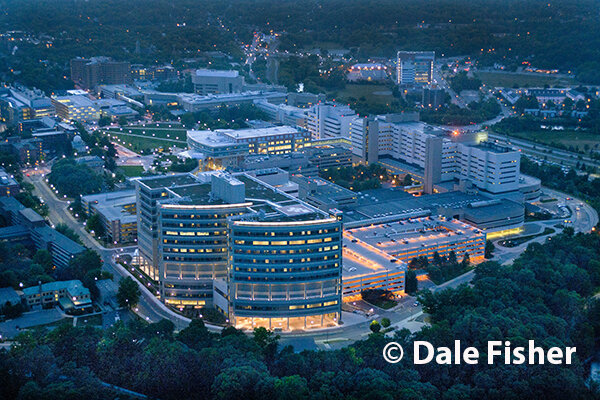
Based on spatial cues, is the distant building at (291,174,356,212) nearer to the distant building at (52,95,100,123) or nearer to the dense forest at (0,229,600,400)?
the dense forest at (0,229,600,400)

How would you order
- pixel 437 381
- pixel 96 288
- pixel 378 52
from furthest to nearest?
1. pixel 378 52
2. pixel 96 288
3. pixel 437 381

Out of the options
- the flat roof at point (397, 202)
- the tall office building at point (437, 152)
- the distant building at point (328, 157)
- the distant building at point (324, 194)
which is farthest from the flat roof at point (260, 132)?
the flat roof at point (397, 202)

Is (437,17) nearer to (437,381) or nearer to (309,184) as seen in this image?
(309,184)

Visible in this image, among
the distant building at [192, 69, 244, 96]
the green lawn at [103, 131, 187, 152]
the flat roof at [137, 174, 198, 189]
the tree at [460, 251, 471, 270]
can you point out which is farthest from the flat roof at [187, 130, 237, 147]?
the distant building at [192, 69, 244, 96]

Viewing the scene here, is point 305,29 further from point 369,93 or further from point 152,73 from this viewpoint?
point 369,93

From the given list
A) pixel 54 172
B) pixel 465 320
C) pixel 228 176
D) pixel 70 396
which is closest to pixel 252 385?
pixel 70 396
